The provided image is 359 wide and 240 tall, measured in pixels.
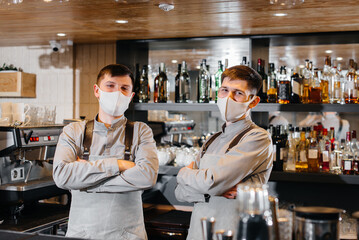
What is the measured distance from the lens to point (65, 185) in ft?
7.60

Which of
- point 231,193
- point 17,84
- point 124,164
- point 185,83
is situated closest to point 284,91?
point 185,83

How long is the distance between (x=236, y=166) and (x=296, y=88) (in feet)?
5.21

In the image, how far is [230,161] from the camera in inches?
80.6

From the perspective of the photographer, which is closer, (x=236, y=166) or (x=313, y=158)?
(x=236, y=166)

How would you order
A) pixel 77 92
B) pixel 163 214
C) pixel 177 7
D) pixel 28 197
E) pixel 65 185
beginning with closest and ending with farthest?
pixel 65 185 → pixel 177 7 → pixel 28 197 → pixel 163 214 → pixel 77 92

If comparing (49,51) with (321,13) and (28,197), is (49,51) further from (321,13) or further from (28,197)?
(321,13)

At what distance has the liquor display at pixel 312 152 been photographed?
3.35 meters

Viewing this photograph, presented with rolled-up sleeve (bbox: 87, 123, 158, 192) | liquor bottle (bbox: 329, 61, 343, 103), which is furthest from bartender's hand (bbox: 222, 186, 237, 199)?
liquor bottle (bbox: 329, 61, 343, 103)

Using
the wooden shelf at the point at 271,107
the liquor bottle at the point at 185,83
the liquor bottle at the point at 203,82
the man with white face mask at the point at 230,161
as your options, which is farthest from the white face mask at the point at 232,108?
the liquor bottle at the point at 185,83

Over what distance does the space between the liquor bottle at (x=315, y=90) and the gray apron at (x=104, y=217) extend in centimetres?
178

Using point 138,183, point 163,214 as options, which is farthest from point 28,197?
point 138,183

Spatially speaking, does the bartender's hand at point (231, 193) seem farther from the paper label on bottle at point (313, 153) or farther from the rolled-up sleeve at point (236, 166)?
the paper label on bottle at point (313, 153)

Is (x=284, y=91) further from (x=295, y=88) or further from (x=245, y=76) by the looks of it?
(x=245, y=76)

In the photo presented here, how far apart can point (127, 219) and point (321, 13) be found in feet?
6.11
